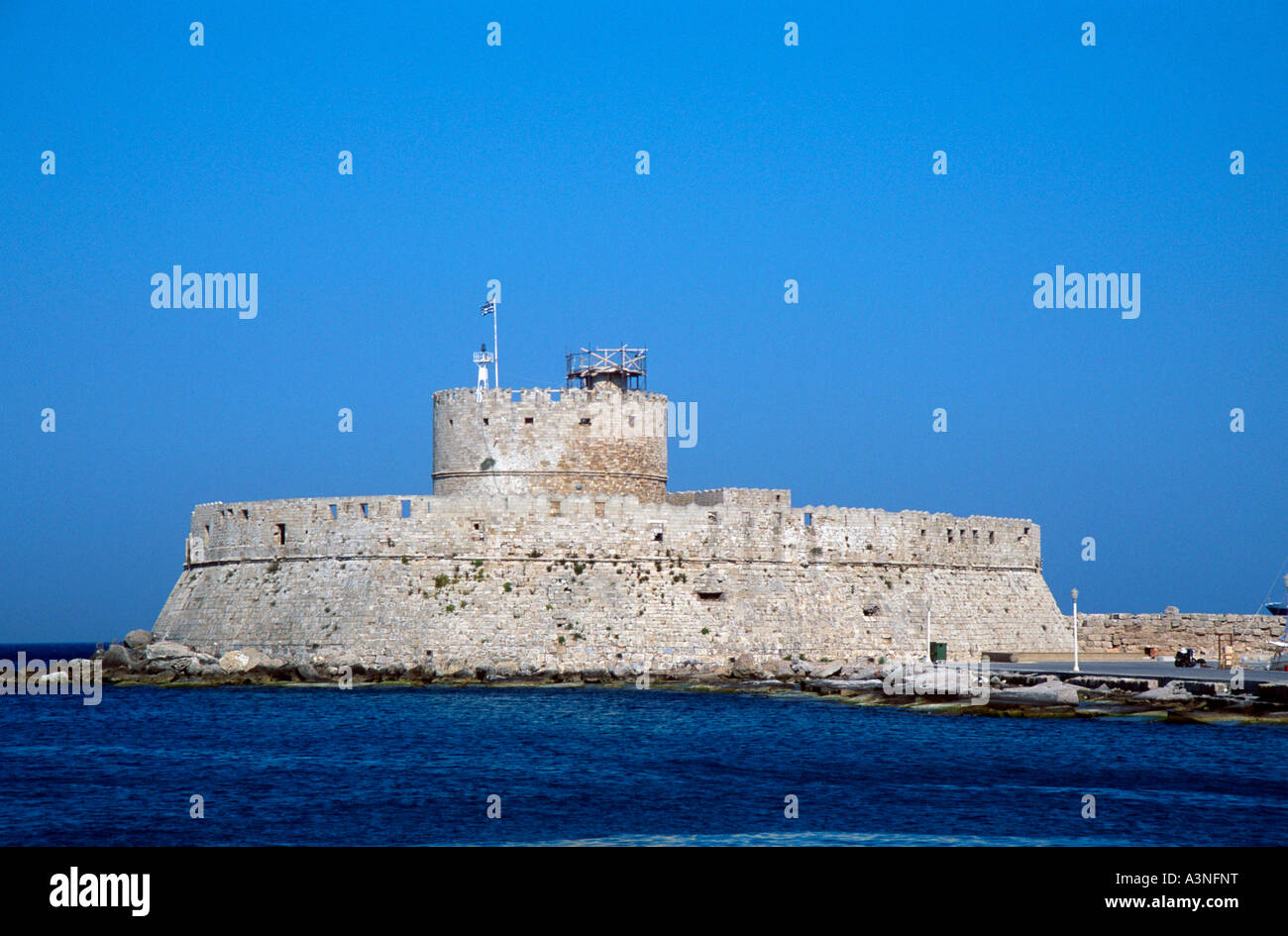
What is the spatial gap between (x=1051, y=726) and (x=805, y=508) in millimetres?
10771

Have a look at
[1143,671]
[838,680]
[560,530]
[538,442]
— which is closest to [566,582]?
[560,530]

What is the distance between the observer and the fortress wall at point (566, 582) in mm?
30141

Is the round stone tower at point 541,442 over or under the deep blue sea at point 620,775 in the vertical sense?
over

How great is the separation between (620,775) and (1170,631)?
2559 cm

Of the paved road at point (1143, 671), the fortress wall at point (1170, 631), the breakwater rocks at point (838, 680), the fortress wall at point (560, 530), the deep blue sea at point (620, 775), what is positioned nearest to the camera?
the deep blue sea at point (620, 775)

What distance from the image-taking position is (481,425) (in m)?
33.5

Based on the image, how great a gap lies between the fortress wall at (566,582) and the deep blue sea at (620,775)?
8.74 feet

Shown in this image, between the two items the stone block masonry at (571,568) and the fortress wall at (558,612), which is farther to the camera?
the stone block masonry at (571,568)

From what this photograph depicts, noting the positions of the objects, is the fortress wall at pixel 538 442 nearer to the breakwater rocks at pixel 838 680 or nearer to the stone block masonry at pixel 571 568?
the stone block masonry at pixel 571 568

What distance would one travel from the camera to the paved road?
2523 centimetres
